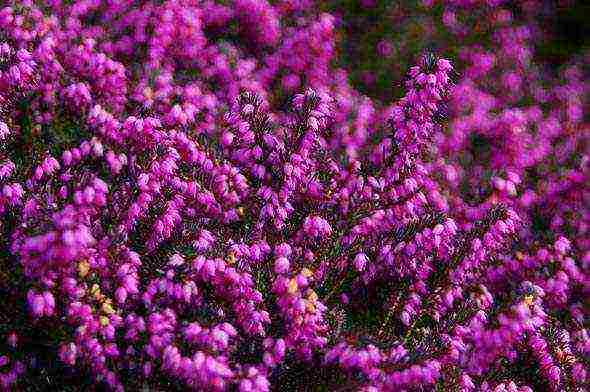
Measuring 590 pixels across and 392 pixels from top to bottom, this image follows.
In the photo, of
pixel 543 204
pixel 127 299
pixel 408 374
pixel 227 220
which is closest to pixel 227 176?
pixel 227 220

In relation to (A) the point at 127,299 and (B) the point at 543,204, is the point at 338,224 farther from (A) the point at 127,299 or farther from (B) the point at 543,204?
(B) the point at 543,204

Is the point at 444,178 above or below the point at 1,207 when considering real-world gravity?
below

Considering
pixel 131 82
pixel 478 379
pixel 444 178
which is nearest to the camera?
pixel 478 379

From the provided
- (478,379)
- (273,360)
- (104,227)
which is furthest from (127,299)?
(478,379)

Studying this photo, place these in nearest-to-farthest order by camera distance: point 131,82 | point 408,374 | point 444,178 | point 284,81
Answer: point 408,374 < point 131,82 < point 444,178 < point 284,81

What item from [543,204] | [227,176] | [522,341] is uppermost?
[227,176]

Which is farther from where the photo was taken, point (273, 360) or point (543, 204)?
point (543, 204)
